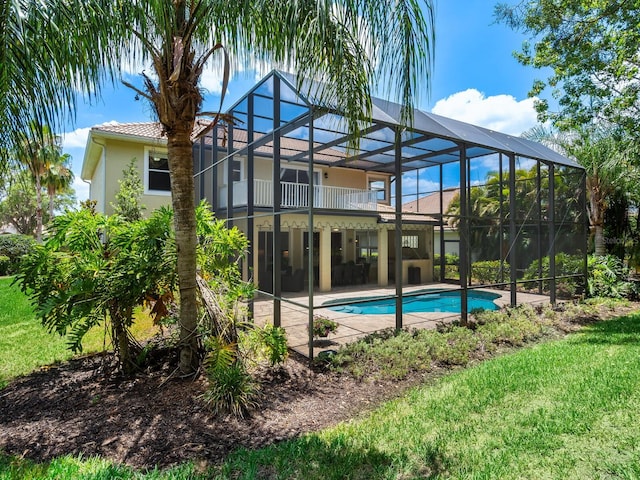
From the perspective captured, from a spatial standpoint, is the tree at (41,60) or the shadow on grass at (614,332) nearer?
the tree at (41,60)

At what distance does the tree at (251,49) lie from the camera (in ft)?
12.9

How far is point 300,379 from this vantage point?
5691 mm

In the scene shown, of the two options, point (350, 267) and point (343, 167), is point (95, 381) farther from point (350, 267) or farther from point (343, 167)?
point (343, 167)

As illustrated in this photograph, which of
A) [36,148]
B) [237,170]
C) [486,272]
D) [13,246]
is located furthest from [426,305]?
[13,246]

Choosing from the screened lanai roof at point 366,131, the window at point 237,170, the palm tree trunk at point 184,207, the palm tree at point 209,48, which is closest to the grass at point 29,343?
the palm tree trunk at point 184,207

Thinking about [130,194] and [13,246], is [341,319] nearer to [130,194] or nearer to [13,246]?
[130,194]

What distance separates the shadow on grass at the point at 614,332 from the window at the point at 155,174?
14118 mm

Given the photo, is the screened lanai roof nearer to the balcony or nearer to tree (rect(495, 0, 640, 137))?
the balcony

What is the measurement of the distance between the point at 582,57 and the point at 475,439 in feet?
38.7

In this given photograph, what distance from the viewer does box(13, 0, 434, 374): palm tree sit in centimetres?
354

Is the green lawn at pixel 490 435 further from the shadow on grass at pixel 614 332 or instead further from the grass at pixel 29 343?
the grass at pixel 29 343

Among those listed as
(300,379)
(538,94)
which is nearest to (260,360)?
(300,379)

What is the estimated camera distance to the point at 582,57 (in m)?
10.6

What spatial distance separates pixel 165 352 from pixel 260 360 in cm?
Answer: 164
